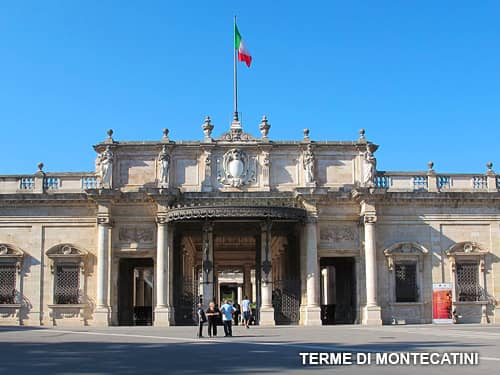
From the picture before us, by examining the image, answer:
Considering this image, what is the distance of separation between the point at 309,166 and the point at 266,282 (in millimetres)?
6142

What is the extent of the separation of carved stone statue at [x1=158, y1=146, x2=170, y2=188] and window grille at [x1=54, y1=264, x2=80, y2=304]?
5.93 meters

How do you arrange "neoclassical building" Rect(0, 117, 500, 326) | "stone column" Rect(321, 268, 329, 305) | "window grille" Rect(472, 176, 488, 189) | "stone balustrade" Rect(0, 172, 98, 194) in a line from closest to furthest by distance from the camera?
"neoclassical building" Rect(0, 117, 500, 326) < "stone balustrade" Rect(0, 172, 98, 194) < "window grille" Rect(472, 176, 488, 189) < "stone column" Rect(321, 268, 329, 305)

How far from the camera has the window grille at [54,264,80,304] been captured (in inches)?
1406

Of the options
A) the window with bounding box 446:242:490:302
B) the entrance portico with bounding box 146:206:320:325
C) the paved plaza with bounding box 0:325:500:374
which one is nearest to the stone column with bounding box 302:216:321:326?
the entrance portico with bounding box 146:206:320:325

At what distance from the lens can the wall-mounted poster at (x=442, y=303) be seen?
115ft

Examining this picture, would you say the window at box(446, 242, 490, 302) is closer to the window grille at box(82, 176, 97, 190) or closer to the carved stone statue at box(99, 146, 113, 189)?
the carved stone statue at box(99, 146, 113, 189)

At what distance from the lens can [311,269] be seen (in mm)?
34844

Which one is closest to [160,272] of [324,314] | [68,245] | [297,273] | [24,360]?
[68,245]

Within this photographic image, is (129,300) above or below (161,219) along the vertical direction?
below

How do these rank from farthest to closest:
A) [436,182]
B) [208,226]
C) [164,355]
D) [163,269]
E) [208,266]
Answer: [436,182]
[163,269]
[208,226]
[208,266]
[164,355]

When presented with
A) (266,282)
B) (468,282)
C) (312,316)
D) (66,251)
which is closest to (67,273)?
(66,251)

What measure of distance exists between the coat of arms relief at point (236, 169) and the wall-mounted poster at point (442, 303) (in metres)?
10.5

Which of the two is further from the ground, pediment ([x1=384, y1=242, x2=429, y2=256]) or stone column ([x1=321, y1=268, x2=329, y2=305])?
pediment ([x1=384, y1=242, x2=429, y2=256])

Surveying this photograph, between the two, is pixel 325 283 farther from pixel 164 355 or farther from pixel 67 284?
pixel 164 355
